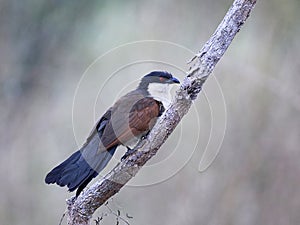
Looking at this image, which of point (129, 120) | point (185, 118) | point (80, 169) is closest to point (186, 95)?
point (129, 120)

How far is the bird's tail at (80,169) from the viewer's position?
80.5 inches

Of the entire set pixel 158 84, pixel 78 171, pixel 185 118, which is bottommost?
pixel 78 171

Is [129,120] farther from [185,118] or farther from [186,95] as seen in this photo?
[185,118]

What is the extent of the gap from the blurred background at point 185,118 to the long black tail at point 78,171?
5.04 feet

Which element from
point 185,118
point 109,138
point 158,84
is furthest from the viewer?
point 185,118

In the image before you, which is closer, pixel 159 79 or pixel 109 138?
pixel 109 138

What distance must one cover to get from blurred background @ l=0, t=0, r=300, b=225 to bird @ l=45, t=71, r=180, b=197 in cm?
139

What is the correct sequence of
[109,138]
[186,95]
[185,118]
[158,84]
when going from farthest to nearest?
[185,118]
[158,84]
[109,138]
[186,95]

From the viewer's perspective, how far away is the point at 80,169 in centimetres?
207

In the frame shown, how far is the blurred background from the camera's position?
12.8ft

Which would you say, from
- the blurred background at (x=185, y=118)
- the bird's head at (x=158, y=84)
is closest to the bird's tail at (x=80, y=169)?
the bird's head at (x=158, y=84)

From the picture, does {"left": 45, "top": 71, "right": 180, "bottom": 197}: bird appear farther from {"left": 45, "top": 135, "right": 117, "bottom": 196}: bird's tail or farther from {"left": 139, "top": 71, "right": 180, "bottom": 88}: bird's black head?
{"left": 139, "top": 71, "right": 180, "bottom": 88}: bird's black head

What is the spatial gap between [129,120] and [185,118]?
1754 mm
